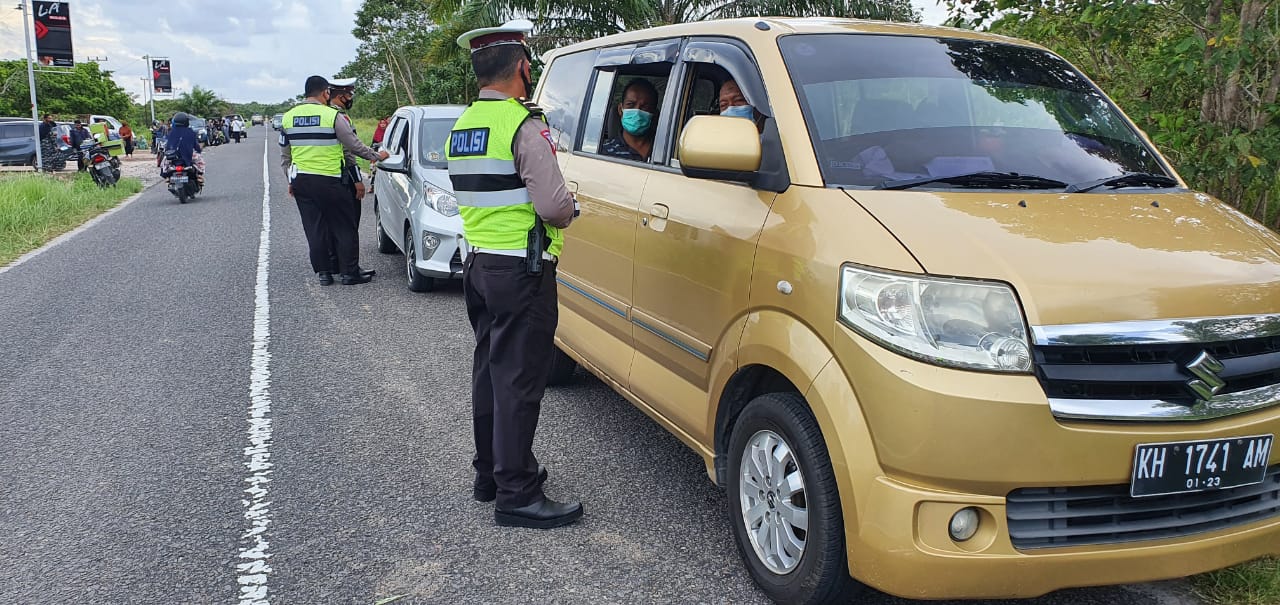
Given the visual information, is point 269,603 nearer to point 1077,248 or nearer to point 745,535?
point 745,535

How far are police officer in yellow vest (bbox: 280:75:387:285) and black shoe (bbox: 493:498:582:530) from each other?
18.1 ft

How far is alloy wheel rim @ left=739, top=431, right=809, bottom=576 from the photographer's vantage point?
2877 millimetres

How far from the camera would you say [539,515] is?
3.67 meters

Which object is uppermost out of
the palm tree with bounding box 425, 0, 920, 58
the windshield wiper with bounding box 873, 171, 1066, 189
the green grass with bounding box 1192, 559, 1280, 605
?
the palm tree with bounding box 425, 0, 920, 58

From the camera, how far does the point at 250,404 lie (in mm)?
5270

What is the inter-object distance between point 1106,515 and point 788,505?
2.92 feet

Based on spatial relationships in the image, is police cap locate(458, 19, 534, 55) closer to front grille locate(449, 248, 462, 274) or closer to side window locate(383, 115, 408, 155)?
front grille locate(449, 248, 462, 274)

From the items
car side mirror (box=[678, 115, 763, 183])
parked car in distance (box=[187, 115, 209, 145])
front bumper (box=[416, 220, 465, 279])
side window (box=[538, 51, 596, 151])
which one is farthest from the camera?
parked car in distance (box=[187, 115, 209, 145])

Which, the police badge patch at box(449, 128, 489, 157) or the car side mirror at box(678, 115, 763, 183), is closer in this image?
the car side mirror at box(678, 115, 763, 183)

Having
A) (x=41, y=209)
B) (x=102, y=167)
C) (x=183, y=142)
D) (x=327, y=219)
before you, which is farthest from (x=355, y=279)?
(x=102, y=167)

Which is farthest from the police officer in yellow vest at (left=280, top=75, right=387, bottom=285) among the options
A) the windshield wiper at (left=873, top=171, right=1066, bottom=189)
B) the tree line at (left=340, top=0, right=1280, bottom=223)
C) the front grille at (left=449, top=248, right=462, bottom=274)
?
the windshield wiper at (left=873, top=171, right=1066, bottom=189)

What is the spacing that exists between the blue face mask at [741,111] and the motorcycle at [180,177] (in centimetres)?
1636

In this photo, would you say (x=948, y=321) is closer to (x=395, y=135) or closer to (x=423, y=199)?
(x=423, y=199)

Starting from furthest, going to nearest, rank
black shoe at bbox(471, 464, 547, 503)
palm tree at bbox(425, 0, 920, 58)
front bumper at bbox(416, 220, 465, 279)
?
palm tree at bbox(425, 0, 920, 58)
front bumper at bbox(416, 220, 465, 279)
black shoe at bbox(471, 464, 547, 503)
